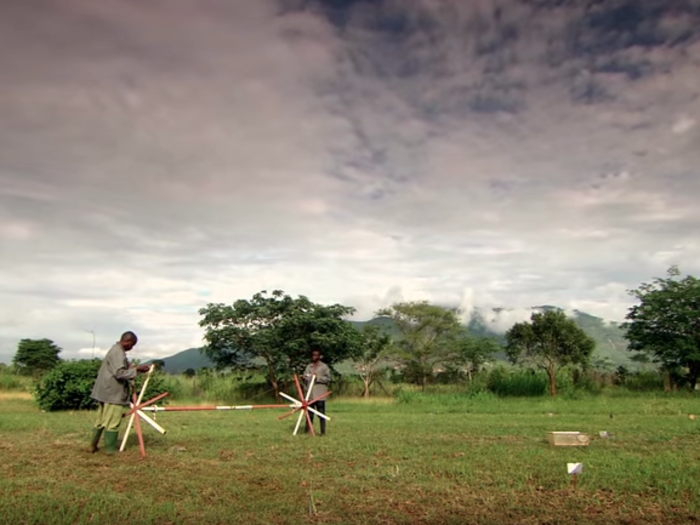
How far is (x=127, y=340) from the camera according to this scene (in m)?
12.0

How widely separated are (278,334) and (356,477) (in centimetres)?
2178

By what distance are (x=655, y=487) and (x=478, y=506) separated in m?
2.88

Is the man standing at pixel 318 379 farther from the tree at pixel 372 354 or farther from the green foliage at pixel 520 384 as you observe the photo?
the tree at pixel 372 354

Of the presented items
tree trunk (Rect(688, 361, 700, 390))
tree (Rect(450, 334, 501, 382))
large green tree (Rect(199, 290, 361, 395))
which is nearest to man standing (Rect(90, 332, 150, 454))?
large green tree (Rect(199, 290, 361, 395))

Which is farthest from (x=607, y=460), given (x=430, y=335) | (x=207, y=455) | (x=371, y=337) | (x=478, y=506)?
(x=430, y=335)

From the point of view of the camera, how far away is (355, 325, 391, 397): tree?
119 feet

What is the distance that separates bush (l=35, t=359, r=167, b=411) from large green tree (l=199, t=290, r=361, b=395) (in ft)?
25.9

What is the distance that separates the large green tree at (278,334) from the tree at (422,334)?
12131mm

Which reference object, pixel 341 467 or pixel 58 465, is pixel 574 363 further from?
pixel 58 465

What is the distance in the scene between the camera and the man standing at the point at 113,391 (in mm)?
11500

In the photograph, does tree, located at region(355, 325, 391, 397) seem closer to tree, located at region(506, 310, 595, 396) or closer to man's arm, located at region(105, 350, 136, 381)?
tree, located at region(506, 310, 595, 396)

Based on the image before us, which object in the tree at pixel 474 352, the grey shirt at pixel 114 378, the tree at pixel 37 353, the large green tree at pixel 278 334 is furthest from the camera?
the tree at pixel 37 353

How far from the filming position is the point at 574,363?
114ft

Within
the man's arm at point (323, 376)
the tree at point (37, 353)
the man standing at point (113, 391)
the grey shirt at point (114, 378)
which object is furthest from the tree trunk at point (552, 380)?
the tree at point (37, 353)
